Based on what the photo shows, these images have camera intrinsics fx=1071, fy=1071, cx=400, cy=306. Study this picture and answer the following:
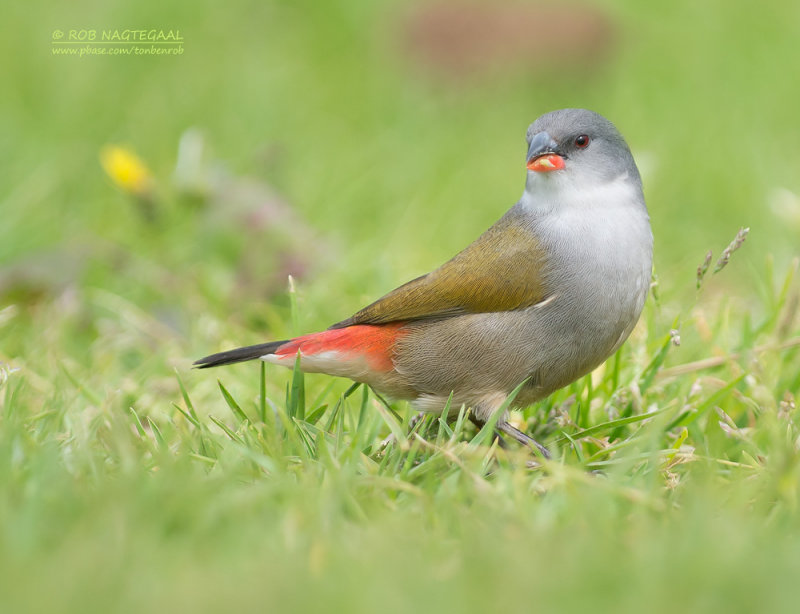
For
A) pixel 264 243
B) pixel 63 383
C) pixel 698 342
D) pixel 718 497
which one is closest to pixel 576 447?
pixel 718 497

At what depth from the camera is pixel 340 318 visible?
506 cm

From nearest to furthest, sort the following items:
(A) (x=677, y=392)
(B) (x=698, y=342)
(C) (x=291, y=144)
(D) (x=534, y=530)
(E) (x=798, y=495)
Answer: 1. (D) (x=534, y=530)
2. (E) (x=798, y=495)
3. (A) (x=677, y=392)
4. (B) (x=698, y=342)
5. (C) (x=291, y=144)

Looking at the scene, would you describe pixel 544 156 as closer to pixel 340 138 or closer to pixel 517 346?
pixel 517 346

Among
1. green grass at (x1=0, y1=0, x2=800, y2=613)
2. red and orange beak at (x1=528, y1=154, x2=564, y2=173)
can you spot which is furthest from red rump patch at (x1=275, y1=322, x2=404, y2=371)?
red and orange beak at (x1=528, y1=154, x2=564, y2=173)

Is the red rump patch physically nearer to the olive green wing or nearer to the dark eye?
the olive green wing

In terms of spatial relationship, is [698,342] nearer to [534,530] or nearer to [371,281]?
[371,281]

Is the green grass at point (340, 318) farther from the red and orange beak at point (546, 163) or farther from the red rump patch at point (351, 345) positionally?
the red and orange beak at point (546, 163)

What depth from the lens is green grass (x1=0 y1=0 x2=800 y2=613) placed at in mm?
2359

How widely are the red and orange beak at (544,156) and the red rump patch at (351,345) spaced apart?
0.74 m

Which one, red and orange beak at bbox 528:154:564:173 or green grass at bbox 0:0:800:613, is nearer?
green grass at bbox 0:0:800:613

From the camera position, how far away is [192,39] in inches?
346

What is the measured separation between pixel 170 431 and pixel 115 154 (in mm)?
2517

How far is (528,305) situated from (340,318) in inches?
65.2

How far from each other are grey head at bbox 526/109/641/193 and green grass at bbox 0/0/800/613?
59cm
